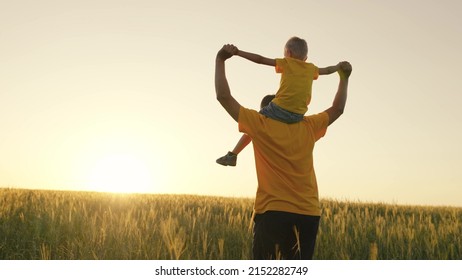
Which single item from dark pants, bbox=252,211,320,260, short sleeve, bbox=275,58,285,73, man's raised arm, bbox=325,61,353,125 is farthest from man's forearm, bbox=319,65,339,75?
dark pants, bbox=252,211,320,260

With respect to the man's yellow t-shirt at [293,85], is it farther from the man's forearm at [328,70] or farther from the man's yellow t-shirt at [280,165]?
the man's forearm at [328,70]

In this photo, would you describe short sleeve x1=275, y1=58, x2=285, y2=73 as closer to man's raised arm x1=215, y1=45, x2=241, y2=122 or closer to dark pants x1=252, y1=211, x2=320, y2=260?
man's raised arm x1=215, y1=45, x2=241, y2=122

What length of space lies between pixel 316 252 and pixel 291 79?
229 centimetres

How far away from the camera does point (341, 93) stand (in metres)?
3.79

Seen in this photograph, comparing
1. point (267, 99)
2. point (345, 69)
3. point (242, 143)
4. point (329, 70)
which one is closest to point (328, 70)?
point (329, 70)

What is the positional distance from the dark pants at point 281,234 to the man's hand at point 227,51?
1066mm

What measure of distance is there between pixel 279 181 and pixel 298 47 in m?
0.96

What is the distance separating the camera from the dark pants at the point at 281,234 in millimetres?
3098

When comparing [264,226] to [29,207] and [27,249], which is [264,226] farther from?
[29,207]

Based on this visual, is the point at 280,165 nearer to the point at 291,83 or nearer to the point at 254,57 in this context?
the point at 291,83

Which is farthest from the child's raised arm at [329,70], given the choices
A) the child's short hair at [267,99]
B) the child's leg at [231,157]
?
the child's leg at [231,157]

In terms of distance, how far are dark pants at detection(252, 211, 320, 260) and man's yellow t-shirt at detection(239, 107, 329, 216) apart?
5 cm

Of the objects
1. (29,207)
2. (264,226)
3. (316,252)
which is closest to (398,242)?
(316,252)

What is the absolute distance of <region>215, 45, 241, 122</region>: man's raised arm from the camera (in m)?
3.11
